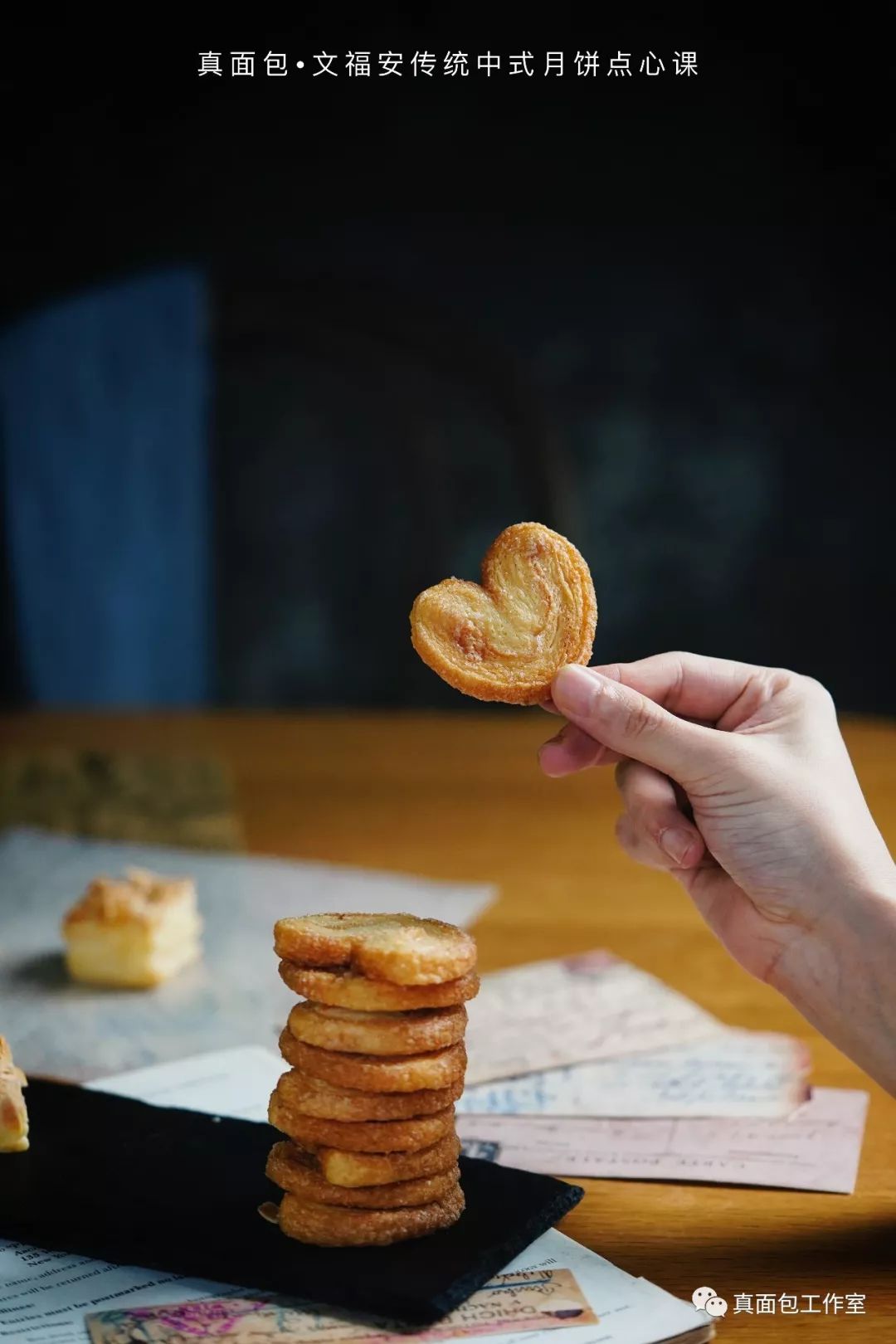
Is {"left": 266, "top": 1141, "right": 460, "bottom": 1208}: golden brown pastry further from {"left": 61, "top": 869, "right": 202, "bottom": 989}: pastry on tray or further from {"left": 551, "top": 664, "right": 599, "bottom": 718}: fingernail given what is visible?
{"left": 61, "top": 869, "right": 202, "bottom": 989}: pastry on tray

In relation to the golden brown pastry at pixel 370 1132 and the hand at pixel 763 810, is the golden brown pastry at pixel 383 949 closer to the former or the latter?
the golden brown pastry at pixel 370 1132

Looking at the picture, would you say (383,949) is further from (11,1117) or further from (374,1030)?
(11,1117)

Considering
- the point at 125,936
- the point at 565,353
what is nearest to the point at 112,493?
the point at 565,353

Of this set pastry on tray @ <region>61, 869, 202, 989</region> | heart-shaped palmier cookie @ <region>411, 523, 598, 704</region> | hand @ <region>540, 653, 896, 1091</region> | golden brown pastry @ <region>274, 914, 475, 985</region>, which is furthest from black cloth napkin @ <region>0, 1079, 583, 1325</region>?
pastry on tray @ <region>61, 869, 202, 989</region>

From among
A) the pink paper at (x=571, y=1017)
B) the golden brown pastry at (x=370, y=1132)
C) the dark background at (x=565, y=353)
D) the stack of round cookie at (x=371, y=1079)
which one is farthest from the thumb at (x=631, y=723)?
the dark background at (x=565, y=353)

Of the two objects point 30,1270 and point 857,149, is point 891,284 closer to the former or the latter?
point 857,149

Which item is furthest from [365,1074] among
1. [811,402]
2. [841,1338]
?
[811,402]
